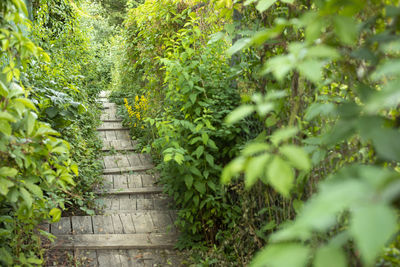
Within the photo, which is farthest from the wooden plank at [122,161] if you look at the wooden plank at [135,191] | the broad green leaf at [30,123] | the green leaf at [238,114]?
the green leaf at [238,114]

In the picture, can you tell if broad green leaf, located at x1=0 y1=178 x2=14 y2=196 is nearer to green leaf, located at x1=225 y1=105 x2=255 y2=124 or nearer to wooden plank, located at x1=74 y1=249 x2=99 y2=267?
green leaf, located at x1=225 y1=105 x2=255 y2=124

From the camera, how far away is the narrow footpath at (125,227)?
9.68 feet

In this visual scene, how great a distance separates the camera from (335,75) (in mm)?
1473

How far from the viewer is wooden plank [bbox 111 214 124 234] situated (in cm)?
327

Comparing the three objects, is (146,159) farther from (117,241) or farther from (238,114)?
(238,114)

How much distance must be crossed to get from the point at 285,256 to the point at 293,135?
93cm

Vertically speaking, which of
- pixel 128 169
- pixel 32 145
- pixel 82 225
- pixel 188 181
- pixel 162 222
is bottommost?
pixel 162 222

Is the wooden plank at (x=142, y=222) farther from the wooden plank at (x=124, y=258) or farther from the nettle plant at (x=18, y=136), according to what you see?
the nettle plant at (x=18, y=136)

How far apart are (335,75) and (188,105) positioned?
154cm

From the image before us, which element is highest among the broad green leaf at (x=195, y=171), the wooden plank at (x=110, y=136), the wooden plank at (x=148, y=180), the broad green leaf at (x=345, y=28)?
the wooden plank at (x=110, y=136)

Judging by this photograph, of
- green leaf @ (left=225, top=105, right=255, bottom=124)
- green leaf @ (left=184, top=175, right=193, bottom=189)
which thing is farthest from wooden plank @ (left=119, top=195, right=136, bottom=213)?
green leaf @ (left=225, top=105, right=255, bottom=124)

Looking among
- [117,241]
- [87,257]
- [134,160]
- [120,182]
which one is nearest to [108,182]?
[120,182]

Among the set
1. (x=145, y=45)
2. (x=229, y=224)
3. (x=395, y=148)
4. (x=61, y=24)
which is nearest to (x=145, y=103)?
(x=145, y=45)

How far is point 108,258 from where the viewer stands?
2.94 m
